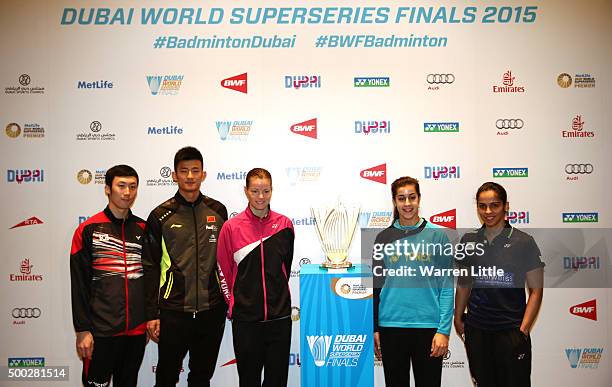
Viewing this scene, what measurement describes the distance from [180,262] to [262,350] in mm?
634

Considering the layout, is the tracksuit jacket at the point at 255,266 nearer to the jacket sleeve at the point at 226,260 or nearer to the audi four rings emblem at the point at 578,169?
the jacket sleeve at the point at 226,260

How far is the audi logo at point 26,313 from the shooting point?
124 inches

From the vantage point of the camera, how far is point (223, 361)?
315cm

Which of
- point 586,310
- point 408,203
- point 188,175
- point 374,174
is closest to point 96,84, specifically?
point 188,175

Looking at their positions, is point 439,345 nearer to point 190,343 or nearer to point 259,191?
point 259,191

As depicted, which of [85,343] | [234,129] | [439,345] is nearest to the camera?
[439,345]

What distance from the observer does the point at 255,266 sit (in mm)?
2395

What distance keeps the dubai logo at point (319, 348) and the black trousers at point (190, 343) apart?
556 mm

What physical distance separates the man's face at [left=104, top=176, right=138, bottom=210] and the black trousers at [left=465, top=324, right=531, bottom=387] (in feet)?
6.23

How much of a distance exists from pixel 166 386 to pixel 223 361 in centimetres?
68

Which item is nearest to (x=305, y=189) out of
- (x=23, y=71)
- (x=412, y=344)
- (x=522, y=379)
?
(x=412, y=344)

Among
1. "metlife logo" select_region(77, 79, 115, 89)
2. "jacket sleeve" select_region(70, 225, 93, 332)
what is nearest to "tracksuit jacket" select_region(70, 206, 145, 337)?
"jacket sleeve" select_region(70, 225, 93, 332)

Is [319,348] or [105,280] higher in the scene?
[105,280]

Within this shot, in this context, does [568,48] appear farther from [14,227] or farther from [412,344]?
[14,227]
